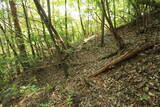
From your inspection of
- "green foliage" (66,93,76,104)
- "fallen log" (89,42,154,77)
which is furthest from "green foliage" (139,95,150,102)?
"green foliage" (66,93,76,104)

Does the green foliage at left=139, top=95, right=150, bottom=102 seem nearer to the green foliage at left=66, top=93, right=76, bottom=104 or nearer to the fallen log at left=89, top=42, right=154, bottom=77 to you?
the fallen log at left=89, top=42, right=154, bottom=77

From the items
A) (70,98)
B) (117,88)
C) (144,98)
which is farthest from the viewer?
(70,98)

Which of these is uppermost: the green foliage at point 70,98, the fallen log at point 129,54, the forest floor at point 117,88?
the fallen log at point 129,54

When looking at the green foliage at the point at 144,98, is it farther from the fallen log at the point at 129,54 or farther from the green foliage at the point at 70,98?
the green foliage at the point at 70,98

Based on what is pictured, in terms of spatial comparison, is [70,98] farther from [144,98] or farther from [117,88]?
[144,98]

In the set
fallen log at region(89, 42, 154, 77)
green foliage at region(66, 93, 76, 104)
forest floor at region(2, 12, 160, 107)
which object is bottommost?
green foliage at region(66, 93, 76, 104)

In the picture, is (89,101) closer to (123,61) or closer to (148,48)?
(123,61)

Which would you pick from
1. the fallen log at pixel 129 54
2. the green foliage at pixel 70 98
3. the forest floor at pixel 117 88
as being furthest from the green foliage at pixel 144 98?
the green foliage at pixel 70 98

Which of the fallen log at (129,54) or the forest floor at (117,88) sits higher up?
the fallen log at (129,54)

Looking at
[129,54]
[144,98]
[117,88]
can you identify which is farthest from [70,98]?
[129,54]

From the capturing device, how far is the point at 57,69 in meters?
7.65

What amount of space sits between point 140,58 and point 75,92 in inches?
107

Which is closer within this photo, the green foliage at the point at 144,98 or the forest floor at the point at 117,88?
the green foliage at the point at 144,98

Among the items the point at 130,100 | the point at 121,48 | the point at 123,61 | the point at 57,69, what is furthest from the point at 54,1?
the point at 130,100
